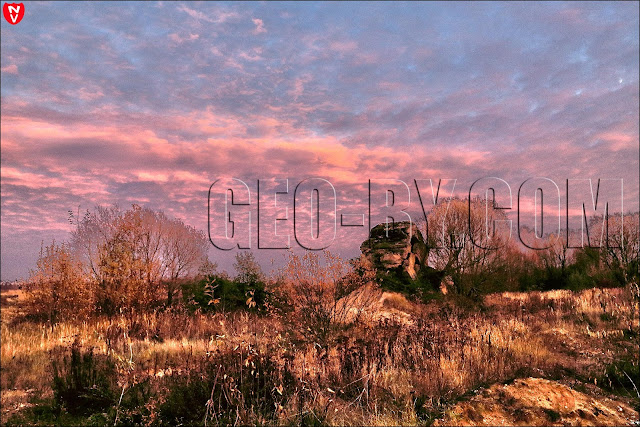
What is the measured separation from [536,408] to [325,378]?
2.66 metres

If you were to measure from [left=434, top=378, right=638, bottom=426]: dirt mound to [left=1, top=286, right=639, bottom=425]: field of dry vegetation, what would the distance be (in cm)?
1

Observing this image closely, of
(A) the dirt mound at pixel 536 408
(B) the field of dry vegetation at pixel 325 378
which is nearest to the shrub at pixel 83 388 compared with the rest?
(B) the field of dry vegetation at pixel 325 378

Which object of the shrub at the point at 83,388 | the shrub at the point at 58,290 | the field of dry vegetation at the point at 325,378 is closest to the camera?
the field of dry vegetation at the point at 325,378

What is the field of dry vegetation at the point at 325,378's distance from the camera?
4.43m

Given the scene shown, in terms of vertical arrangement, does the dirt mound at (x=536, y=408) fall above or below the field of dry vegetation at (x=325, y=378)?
above

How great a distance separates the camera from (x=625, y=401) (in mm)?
4895

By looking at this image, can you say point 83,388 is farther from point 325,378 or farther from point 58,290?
point 58,290

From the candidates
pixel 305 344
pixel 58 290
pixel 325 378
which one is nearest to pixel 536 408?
pixel 325 378

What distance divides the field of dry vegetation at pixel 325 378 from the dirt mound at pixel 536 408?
0.01 metres

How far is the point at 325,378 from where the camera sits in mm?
5973

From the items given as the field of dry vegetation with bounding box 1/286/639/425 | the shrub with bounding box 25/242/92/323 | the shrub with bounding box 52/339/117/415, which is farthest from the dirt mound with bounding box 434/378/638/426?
the shrub with bounding box 25/242/92/323

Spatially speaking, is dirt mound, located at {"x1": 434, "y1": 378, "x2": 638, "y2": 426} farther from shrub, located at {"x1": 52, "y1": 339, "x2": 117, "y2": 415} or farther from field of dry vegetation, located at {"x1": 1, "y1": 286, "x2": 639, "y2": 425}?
shrub, located at {"x1": 52, "y1": 339, "x2": 117, "y2": 415}

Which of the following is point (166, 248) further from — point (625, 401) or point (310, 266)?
point (625, 401)

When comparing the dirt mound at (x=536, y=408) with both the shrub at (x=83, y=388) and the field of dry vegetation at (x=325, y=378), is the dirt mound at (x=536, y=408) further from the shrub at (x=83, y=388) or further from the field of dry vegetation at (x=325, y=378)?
the shrub at (x=83, y=388)
